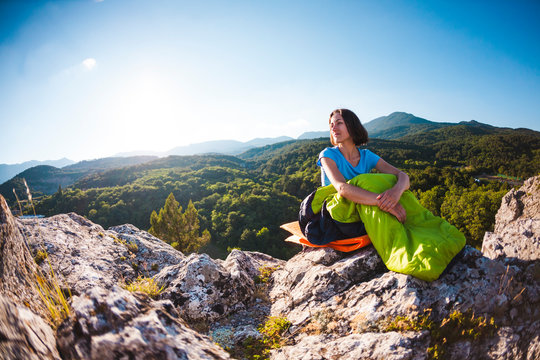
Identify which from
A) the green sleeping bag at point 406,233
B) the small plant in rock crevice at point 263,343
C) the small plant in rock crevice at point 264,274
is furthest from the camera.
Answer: the small plant in rock crevice at point 264,274

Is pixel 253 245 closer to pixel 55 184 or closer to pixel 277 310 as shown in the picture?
pixel 277 310

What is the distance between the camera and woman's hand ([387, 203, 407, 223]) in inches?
119

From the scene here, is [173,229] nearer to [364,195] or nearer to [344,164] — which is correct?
[344,164]

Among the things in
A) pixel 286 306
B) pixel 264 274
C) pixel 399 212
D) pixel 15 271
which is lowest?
pixel 264 274

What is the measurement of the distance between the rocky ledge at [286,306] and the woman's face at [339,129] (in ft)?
6.37

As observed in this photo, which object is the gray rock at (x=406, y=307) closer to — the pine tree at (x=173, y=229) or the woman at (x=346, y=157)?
the woman at (x=346, y=157)

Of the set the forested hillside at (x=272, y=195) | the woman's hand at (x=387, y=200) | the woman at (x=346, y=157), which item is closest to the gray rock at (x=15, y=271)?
the woman at (x=346, y=157)

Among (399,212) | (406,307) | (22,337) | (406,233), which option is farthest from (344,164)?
(22,337)

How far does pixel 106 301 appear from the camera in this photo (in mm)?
1661

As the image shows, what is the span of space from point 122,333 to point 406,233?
3227 millimetres

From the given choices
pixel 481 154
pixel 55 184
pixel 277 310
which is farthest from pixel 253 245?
pixel 55 184

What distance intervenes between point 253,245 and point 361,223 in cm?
4369

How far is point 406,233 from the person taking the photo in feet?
9.62

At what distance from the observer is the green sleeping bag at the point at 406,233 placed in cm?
259
